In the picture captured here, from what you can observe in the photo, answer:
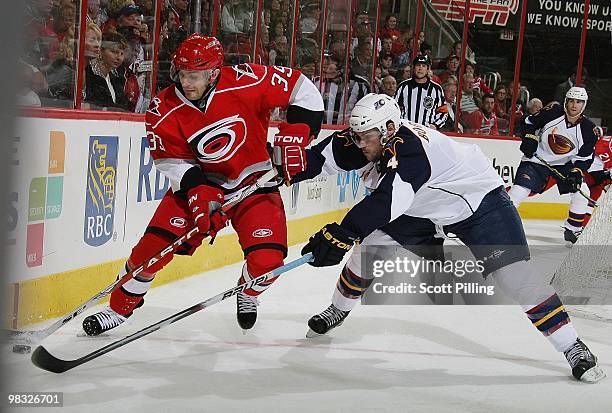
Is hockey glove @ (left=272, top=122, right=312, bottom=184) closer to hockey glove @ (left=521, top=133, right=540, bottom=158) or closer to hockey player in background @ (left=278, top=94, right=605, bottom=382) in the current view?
hockey player in background @ (left=278, top=94, right=605, bottom=382)

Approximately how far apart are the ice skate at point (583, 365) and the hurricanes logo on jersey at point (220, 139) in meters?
1.29

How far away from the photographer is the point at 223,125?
10.2 feet

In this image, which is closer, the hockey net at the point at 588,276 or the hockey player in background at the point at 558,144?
the hockey net at the point at 588,276

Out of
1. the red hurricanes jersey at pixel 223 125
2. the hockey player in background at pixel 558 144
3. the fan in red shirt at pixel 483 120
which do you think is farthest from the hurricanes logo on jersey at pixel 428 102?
the red hurricanes jersey at pixel 223 125

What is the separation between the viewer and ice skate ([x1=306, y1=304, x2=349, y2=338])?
3.45m

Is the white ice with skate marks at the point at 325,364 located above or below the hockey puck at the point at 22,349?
below

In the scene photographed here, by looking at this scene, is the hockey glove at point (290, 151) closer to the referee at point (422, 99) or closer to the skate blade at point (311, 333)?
the skate blade at point (311, 333)

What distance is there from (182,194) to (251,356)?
0.59 meters

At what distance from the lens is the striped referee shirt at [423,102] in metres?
7.11

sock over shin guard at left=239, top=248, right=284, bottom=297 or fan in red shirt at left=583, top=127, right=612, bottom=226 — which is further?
fan in red shirt at left=583, top=127, right=612, bottom=226

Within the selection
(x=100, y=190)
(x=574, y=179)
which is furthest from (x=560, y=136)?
(x=100, y=190)

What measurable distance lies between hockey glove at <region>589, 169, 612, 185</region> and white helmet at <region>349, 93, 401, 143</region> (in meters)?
5.03

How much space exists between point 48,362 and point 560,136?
205 inches

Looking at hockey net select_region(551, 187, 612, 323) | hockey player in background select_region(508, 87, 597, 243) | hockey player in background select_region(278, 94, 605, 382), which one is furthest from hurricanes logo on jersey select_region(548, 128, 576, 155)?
hockey player in background select_region(278, 94, 605, 382)
